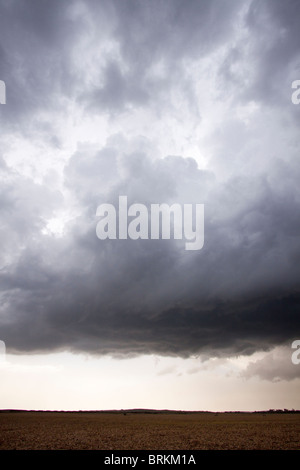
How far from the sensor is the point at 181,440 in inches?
1357

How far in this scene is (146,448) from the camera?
2914 cm
